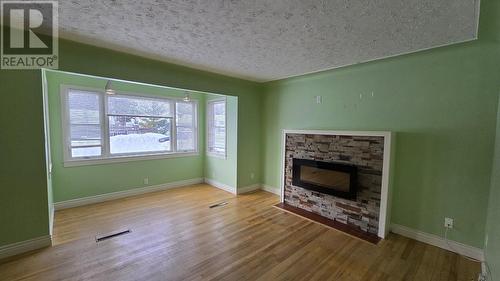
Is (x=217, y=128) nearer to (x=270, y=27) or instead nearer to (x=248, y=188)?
(x=248, y=188)

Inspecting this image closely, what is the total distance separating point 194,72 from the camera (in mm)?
3775

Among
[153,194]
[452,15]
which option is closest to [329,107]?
[452,15]

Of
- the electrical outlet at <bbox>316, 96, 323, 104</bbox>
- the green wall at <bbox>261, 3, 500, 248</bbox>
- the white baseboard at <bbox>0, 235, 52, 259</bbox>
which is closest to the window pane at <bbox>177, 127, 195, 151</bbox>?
the white baseboard at <bbox>0, 235, 52, 259</bbox>

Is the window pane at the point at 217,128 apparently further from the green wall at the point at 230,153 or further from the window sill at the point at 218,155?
the green wall at the point at 230,153

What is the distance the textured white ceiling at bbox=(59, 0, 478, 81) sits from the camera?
1798 millimetres

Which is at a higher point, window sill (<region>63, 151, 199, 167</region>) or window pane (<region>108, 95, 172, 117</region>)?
window pane (<region>108, 95, 172, 117</region>)

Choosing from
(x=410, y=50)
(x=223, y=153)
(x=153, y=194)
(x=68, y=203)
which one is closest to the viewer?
(x=410, y=50)

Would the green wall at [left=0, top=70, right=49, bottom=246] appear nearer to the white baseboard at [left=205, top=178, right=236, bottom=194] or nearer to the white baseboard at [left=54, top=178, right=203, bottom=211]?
the white baseboard at [left=54, top=178, right=203, bottom=211]

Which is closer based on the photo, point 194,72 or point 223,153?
point 194,72

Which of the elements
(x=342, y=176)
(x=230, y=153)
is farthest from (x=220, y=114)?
(x=342, y=176)

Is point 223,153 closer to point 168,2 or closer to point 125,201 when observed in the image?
point 125,201

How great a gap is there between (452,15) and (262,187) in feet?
13.8

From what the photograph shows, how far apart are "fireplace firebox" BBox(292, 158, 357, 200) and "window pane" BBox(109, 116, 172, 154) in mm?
3099

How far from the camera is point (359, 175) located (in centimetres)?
318
